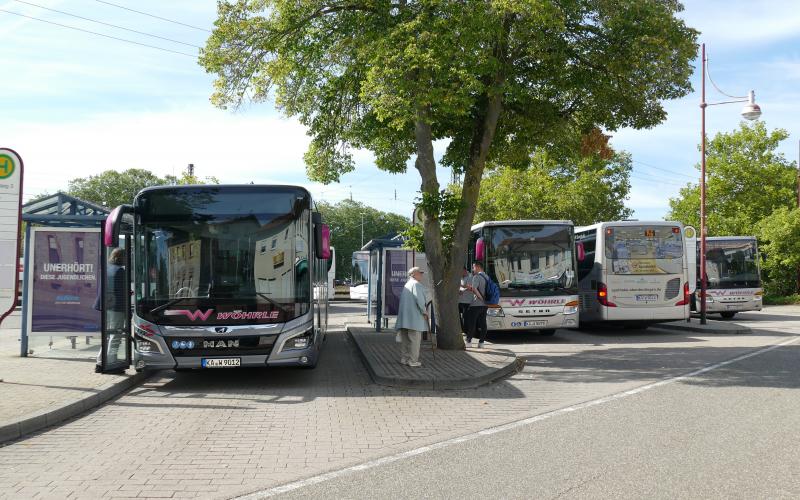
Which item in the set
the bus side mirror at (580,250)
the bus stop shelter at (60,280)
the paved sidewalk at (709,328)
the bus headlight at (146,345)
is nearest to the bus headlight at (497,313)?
the bus side mirror at (580,250)

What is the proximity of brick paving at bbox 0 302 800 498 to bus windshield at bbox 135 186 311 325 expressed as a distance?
125 centimetres

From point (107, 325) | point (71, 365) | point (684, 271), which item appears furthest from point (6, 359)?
point (684, 271)

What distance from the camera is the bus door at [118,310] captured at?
1102 cm

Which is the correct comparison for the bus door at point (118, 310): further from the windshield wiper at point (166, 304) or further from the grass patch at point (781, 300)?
the grass patch at point (781, 300)

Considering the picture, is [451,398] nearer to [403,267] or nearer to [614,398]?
[614,398]

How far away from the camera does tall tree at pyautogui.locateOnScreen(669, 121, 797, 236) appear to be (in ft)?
145

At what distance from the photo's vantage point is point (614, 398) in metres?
9.48

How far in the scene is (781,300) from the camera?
4016cm

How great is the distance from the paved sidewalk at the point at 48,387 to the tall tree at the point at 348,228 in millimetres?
80488

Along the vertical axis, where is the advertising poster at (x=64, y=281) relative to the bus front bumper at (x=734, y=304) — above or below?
above

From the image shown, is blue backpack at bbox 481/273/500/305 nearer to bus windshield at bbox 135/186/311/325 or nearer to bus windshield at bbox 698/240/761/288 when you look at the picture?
bus windshield at bbox 135/186/311/325

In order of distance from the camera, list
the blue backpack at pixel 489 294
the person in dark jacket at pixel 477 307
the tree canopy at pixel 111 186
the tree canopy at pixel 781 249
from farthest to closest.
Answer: the tree canopy at pixel 111 186 < the tree canopy at pixel 781 249 < the blue backpack at pixel 489 294 < the person in dark jacket at pixel 477 307

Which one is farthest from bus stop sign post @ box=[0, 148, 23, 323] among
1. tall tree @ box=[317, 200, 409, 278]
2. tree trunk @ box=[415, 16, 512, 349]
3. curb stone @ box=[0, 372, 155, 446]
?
tall tree @ box=[317, 200, 409, 278]

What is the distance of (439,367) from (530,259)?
720cm
